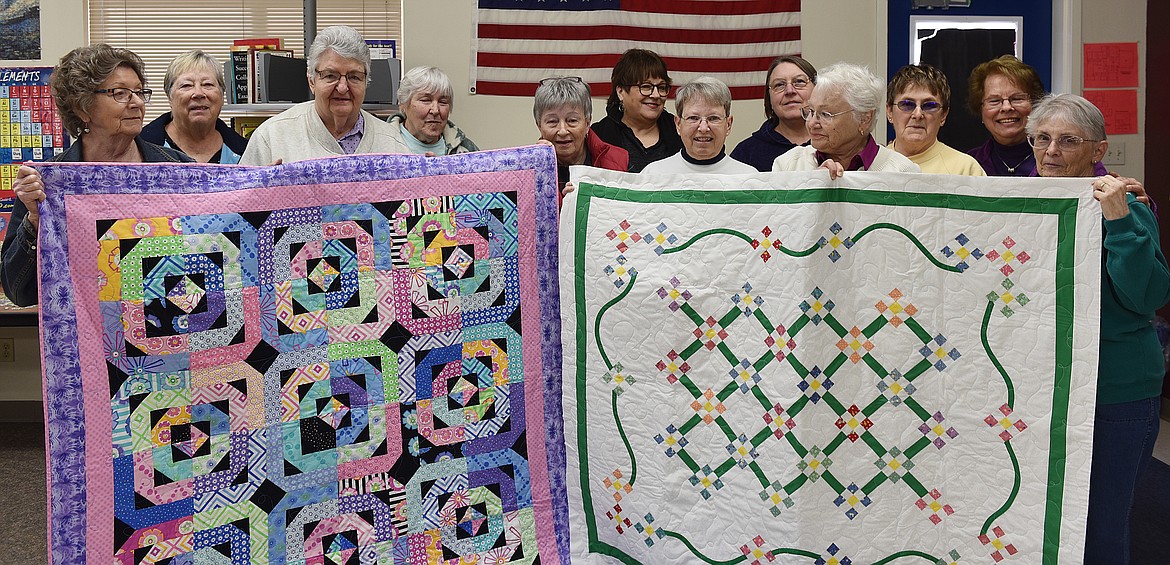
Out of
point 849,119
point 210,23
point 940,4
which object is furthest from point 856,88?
point 210,23

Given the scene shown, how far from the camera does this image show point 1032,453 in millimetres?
1971

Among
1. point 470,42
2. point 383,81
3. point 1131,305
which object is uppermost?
point 470,42

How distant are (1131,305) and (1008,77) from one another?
1121 mm

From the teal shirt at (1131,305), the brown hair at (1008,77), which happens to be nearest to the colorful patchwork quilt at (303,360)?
the teal shirt at (1131,305)

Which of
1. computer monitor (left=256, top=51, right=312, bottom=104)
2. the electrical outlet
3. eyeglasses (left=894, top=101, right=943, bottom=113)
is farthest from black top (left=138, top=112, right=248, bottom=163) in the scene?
the electrical outlet

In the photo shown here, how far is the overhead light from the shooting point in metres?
4.58

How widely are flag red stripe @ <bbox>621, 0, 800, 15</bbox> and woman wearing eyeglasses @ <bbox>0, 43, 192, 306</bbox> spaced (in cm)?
281

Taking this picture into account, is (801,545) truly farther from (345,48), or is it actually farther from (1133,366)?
(345,48)

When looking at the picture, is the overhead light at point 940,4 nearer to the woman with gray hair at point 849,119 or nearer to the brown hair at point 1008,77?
the brown hair at point 1008,77

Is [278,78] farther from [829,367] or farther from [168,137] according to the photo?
[829,367]

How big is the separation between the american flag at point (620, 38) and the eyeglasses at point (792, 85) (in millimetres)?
1422

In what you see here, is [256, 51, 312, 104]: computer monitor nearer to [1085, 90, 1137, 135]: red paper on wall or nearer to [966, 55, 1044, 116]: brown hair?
[966, 55, 1044, 116]: brown hair

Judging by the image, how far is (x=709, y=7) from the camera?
454 cm

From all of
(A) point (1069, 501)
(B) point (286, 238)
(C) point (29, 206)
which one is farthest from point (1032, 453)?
(C) point (29, 206)
